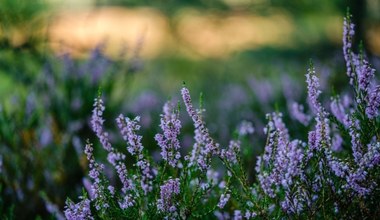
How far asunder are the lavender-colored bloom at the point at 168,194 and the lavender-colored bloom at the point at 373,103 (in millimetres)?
796

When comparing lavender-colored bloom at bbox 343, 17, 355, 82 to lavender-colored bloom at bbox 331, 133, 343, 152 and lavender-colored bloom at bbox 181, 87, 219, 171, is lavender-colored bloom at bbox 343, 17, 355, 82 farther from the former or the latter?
lavender-colored bloom at bbox 181, 87, 219, 171

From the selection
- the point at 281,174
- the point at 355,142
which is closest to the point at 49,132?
the point at 281,174

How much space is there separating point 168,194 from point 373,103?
0.87 metres

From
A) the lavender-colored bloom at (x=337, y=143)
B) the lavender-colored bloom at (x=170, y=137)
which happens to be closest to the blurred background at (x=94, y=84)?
the lavender-colored bloom at (x=337, y=143)

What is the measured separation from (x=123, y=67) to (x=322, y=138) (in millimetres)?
3089

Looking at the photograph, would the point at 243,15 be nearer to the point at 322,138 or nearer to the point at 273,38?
the point at 273,38

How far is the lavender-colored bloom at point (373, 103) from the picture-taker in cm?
207

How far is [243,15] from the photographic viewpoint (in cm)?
682

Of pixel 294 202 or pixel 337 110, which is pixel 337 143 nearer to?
pixel 337 110

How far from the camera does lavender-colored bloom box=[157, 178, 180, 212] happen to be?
2.09m

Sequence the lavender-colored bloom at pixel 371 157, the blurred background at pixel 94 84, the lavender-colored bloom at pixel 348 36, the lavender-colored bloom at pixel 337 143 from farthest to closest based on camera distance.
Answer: the blurred background at pixel 94 84 → the lavender-colored bloom at pixel 337 143 → the lavender-colored bloom at pixel 348 36 → the lavender-colored bloom at pixel 371 157

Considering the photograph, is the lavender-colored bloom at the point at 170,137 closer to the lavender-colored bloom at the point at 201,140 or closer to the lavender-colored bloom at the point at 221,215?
the lavender-colored bloom at the point at 201,140

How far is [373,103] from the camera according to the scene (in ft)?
6.87

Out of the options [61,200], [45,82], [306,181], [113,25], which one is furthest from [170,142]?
[113,25]
